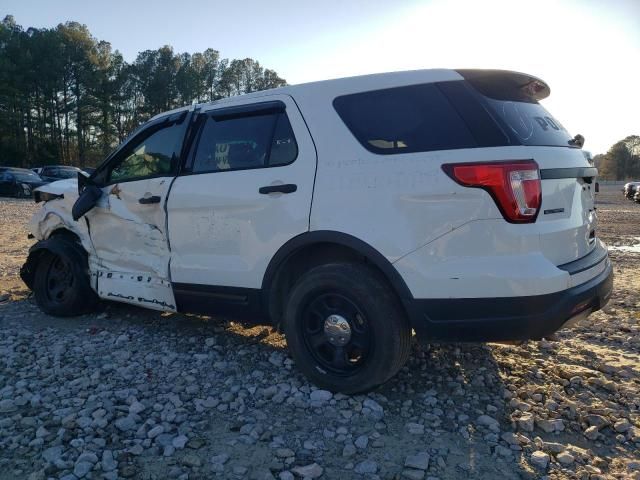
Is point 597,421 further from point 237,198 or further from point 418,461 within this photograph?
point 237,198

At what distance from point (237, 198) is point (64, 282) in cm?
254

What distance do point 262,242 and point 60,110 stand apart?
168 ft

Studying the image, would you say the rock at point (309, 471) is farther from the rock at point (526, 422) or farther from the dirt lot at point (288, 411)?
the rock at point (526, 422)

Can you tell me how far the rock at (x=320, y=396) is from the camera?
3338 millimetres

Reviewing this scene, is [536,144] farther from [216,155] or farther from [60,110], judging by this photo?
[60,110]

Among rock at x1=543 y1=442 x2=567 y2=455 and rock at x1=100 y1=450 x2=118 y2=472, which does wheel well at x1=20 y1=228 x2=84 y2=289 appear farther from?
rock at x1=543 y1=442 x2=567 y2=455

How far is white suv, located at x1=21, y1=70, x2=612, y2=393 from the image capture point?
2.88 meters

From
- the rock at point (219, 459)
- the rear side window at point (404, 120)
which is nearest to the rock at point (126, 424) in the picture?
the rock at point (219, 459)

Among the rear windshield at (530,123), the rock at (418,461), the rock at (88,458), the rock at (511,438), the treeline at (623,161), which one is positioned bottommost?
the rock at (88,458)

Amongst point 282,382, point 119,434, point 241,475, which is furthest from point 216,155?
point 241,475

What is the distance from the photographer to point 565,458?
2.69 meters

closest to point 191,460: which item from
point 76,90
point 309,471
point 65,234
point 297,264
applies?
point 309,471

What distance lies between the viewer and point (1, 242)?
1039cm

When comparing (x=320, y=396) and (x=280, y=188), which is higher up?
(x=280, y=188)
